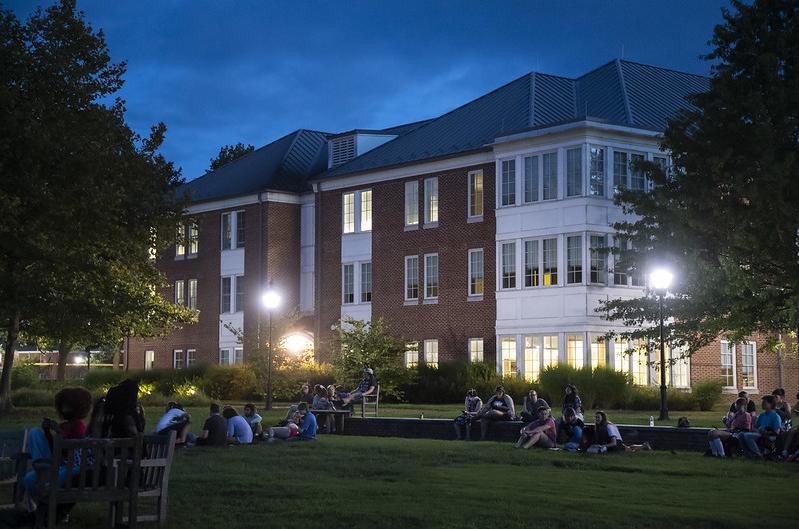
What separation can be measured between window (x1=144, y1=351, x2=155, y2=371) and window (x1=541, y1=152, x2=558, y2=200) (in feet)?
84.0

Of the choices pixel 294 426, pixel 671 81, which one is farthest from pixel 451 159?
pixel 294 426

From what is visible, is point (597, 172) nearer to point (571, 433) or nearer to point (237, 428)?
point (571, 433)

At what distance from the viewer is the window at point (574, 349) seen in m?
44.7

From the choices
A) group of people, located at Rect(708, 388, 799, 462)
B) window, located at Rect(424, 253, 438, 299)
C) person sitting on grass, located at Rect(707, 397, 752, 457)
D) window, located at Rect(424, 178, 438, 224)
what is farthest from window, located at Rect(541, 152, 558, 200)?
person sitting on grass, located at Rect(707, 397, 752, 457)

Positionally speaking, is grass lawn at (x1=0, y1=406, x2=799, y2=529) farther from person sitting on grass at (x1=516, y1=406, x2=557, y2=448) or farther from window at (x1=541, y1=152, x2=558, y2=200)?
window at (x1=541, y1=152, x2=558, y2=200)

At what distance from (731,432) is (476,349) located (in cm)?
2636

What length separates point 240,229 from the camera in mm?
58688

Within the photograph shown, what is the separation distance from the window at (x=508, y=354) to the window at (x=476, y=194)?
4987mm

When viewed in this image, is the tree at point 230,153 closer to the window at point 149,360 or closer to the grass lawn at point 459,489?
the window at point 149,360

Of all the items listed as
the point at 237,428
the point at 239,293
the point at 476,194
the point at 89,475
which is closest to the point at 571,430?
the point at 237,428

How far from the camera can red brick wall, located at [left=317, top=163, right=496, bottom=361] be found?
48.5 meters

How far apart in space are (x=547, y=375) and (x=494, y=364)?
494cm

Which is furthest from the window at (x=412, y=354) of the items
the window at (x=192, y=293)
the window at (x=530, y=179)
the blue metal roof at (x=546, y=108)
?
the window at (x=192, y=293)

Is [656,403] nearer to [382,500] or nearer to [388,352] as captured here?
[388,352]
